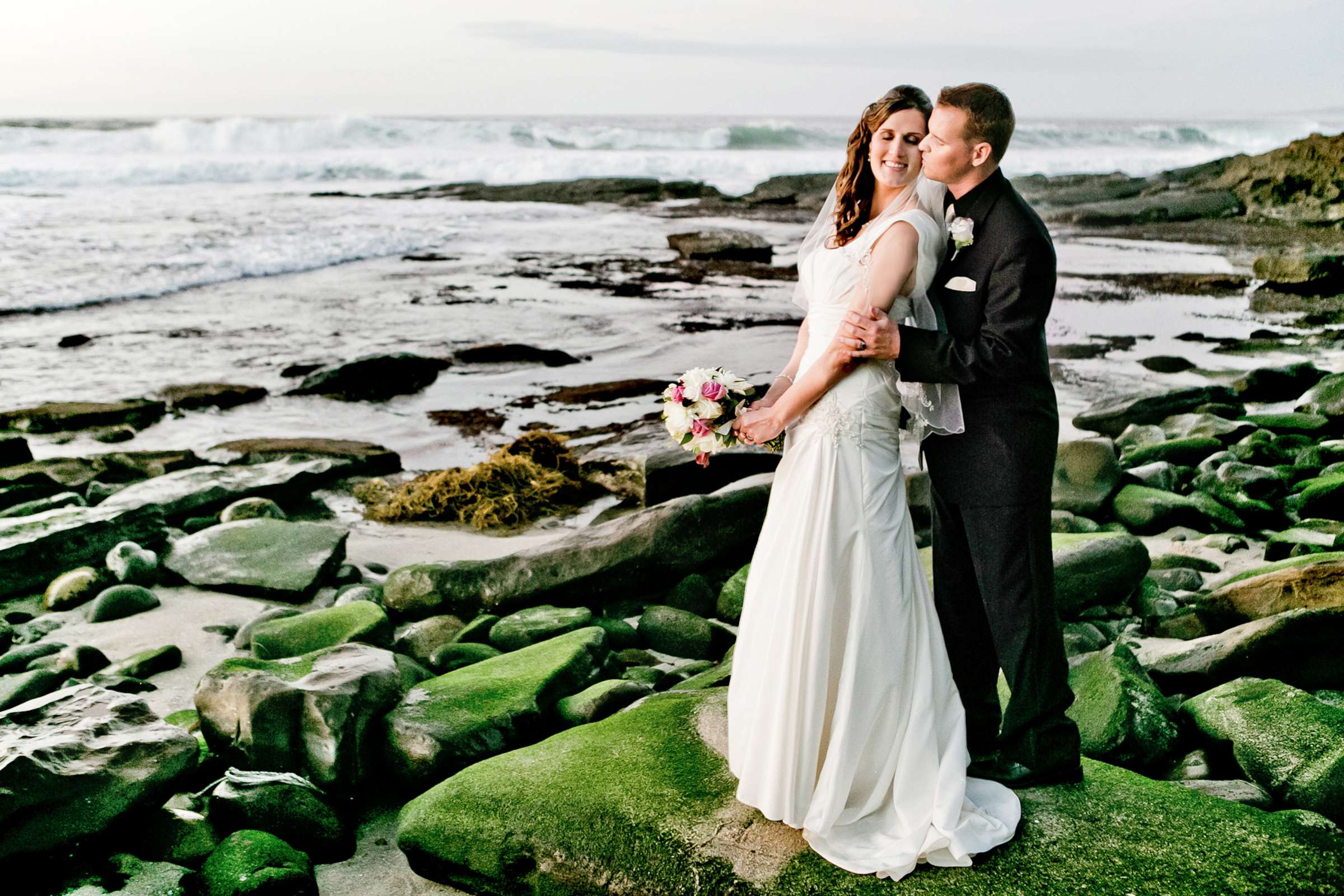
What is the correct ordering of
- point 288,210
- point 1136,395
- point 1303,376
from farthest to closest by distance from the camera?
point 288,210, point 1303,376, point 1136,395

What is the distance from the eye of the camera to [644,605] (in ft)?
19.4

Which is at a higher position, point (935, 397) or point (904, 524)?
point (935, 397)

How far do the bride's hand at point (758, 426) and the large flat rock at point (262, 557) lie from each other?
11.6 ft

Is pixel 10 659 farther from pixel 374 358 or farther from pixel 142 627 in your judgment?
pixel 374 358

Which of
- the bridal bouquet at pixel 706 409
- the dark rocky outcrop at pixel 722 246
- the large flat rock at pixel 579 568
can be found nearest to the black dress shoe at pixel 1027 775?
the bridal bouquet at pixel 706 409

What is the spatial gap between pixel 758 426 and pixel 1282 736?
2288 mm

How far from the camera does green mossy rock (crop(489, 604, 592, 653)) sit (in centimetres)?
526

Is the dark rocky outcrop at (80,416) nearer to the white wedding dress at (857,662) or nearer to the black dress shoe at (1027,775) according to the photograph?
the white wedding dress at (857,662)

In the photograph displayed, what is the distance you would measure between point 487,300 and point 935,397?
13227mm

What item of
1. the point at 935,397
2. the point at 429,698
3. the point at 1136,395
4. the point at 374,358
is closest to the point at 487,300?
the point at 374,358

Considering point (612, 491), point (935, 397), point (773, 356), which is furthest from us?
point (773, 356)

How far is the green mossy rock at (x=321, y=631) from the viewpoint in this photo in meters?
5.05

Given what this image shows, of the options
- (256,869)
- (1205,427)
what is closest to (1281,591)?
(1205,427)

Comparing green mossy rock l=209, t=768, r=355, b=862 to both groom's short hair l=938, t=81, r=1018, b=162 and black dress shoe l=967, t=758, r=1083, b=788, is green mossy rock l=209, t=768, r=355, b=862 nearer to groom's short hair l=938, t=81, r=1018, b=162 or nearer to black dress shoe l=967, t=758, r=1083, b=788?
black dress shoe l=967, t=758, r=1083, b=788
